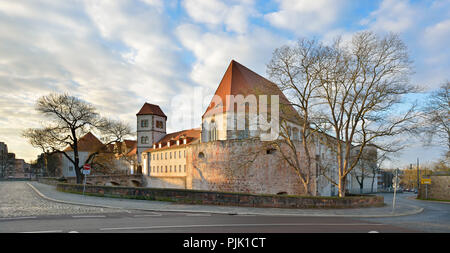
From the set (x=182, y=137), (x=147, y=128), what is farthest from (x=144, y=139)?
(x=182, y=137)

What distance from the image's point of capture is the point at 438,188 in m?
34.8

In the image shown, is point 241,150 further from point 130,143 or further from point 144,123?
point 130,143

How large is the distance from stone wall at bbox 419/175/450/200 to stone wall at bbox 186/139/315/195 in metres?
17.9

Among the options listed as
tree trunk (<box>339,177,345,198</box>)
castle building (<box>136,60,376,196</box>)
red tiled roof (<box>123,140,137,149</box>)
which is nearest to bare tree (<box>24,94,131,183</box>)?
castle building (<box>136,60,376,196</box>)

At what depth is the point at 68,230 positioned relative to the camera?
917 centimetres

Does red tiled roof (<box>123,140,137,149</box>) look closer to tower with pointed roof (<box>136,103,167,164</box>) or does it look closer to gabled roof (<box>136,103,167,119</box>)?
tower with pointed roof (<box>136,103,167,164</box>)

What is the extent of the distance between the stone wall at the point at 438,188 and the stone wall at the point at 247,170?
17.9 m

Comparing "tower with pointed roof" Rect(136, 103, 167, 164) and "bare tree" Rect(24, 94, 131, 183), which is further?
"tower with pointed roof" Rect(136, 103, 167, 164)

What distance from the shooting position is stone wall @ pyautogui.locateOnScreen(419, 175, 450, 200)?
111 feet

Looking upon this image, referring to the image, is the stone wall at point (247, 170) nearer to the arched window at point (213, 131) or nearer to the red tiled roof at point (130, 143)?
the arched window at point (213, 131)

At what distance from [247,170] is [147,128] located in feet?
139

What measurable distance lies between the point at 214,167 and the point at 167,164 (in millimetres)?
26551

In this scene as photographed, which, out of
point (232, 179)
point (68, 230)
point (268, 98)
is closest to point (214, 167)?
point (232, 179)

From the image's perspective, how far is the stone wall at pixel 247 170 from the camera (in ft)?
89.6
